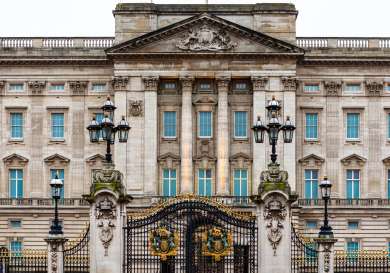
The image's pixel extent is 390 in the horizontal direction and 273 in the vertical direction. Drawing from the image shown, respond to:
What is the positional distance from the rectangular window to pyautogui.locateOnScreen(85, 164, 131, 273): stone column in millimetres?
39599

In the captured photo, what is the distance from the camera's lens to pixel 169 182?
91.0 m

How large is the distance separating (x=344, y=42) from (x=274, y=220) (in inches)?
1635

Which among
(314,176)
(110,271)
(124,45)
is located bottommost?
(110,271)

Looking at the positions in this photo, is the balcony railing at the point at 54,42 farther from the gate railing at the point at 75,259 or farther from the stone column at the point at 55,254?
the stone column at the point at 55,254

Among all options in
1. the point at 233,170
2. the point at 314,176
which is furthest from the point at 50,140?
the point at 314,176

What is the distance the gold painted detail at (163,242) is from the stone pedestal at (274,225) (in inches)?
158

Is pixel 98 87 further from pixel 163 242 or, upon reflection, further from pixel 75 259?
pixel 163 242

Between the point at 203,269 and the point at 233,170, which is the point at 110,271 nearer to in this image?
the point at 203,269

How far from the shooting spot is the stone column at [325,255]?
2165 inches

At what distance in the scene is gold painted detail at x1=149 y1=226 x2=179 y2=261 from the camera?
181 ft

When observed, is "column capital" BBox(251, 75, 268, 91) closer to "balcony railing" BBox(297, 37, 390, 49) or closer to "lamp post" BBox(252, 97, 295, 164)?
"balcony railing" BBox(297, 37, 390, 49)

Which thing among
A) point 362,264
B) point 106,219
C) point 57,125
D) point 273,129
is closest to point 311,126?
point 57,125

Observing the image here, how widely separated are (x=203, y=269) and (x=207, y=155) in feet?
109

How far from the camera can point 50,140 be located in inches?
3671
